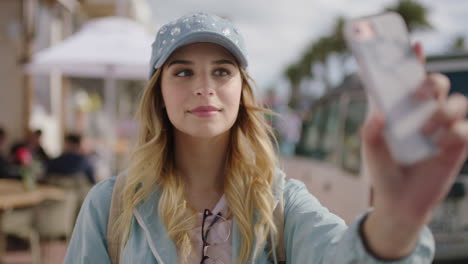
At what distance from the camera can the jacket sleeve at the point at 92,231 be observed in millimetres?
1419

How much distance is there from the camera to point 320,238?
1232 millimetres

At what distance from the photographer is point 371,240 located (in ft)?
3.16

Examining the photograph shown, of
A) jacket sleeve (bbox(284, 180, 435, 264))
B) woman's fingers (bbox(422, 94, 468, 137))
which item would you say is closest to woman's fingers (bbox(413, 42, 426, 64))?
woman's fingers (bbox(422, 94, 468, 137))

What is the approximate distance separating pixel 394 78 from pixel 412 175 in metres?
0.18

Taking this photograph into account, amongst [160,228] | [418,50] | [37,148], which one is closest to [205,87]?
[160,228]

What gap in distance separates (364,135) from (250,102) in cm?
84

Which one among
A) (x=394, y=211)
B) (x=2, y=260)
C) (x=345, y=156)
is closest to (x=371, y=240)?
(x=394, y=211)

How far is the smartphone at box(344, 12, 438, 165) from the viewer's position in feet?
2.53

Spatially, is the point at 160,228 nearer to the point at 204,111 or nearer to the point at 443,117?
the point at 204,111

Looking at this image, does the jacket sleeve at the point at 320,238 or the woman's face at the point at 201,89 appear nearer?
the jacket sleeve at the point at 320,238

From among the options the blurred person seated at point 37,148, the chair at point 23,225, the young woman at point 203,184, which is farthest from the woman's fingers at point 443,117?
the blurred person seated at point 37,148

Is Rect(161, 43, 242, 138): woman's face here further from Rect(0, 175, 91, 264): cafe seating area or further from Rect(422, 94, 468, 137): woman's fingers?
Rect(0, 175, 91, 264): cafe seating area

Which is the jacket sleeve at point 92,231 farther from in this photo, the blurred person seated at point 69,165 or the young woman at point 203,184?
the blurred person seated at point 69,165

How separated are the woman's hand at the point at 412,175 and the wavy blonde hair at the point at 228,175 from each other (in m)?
0.52
